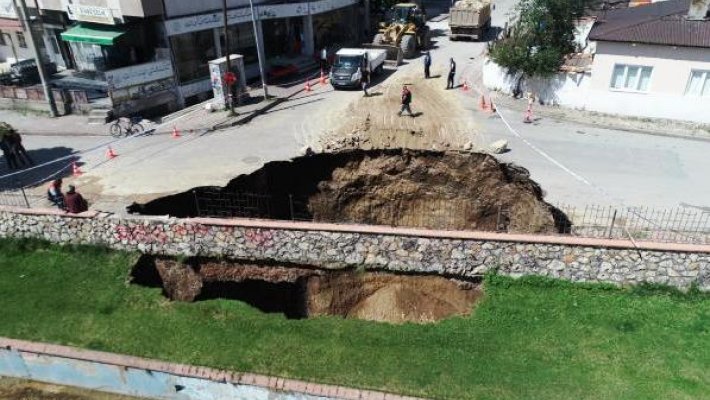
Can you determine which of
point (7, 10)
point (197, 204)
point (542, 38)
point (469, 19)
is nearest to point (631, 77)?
point (542, 38)

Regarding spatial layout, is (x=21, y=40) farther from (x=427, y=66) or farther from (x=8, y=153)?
(x=427, y=66)

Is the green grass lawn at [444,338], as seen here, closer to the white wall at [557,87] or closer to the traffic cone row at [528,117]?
the traffic cone row at [528,117]

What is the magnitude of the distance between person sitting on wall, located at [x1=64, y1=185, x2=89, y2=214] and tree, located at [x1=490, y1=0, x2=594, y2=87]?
70.1 feet

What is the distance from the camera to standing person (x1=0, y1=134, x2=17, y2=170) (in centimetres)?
2140

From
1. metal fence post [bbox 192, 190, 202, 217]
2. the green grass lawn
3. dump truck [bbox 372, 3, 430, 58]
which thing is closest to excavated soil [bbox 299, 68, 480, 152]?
dump truck [bbox 372, 3, 430, 58]

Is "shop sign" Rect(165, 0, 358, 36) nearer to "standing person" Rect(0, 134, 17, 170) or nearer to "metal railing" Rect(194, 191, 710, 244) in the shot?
"standing person" Rect(0, 134, 17, 170)

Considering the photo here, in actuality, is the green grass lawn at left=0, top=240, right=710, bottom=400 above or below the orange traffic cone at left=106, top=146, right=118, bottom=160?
below

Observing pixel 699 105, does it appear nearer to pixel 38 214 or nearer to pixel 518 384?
pixel 518 384

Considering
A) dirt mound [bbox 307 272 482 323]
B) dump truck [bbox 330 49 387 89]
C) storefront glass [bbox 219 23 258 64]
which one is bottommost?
dirt mound [bbox 307 272 482 323]

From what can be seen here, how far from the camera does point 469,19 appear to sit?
128ft

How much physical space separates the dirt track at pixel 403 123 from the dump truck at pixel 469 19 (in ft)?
34.3

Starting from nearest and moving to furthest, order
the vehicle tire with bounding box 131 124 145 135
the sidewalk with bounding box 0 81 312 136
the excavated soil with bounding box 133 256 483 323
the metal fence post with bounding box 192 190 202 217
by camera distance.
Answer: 1. the excavated soil with bounding box 133 256 483 323
2. the metal fence post with bounding box 192 190 202 217
3. the vehicle tire with bounding box 131 124 145 135
4. the sidewalk with bounding box 0 81 312 136

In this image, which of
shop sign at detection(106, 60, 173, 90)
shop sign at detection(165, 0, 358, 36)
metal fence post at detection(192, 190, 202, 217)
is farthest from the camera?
shop sign at detection(165, 0, 358, 36)

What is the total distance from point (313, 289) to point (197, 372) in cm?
480
